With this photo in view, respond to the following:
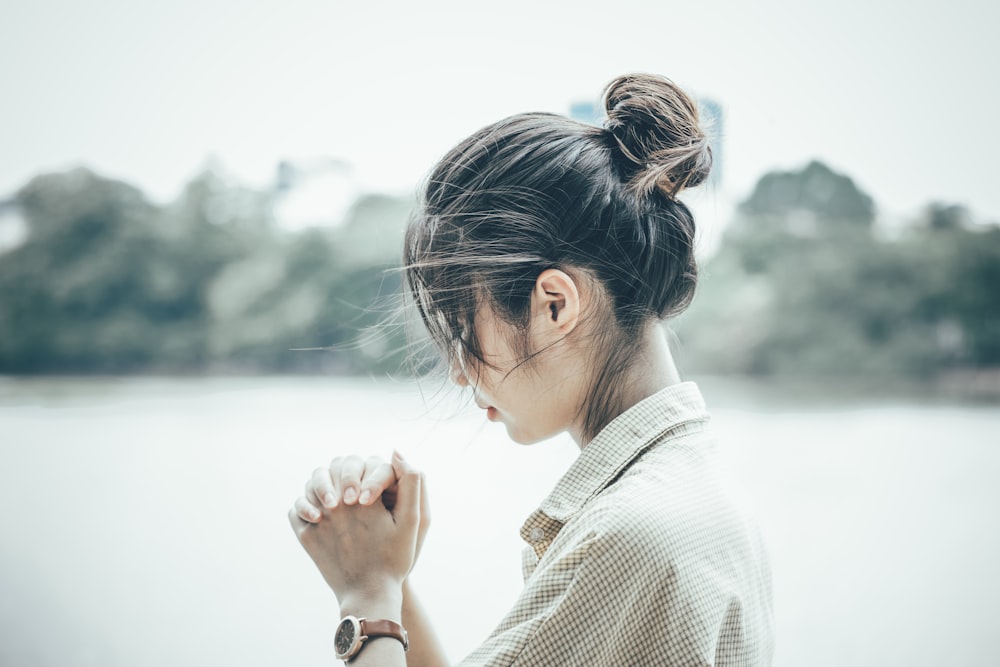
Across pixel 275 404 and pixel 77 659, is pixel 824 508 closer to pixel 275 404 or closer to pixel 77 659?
pixel 275 404

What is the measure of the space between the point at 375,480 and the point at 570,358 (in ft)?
0.66

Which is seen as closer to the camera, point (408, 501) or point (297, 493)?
point (408, 501)

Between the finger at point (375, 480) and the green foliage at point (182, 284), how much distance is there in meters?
0.55

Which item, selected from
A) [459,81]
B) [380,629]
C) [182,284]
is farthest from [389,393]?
[380,629]

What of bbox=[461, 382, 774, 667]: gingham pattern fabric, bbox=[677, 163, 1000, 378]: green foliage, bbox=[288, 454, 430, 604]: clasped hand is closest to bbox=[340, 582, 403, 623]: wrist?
bbox=[288, 454, 430, 604]: clasped hand

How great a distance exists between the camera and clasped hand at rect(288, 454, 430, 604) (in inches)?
25.5

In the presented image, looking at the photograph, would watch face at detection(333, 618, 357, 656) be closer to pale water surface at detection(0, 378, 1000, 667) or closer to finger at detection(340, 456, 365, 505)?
finger at detection(340, 456, 365, 505)

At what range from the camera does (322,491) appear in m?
0.68

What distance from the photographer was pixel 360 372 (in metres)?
1.31

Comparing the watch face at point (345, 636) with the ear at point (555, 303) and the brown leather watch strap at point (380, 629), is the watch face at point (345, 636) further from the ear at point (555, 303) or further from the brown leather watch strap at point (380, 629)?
the ear at point (555, 303)

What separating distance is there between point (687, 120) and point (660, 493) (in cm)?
30

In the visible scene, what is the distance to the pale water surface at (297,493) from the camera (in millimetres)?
1252

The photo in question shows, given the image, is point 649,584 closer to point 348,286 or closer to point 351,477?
point 351,477

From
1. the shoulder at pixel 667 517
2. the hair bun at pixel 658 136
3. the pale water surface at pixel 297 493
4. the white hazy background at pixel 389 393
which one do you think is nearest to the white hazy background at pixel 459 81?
the white hazy background at pixel 389 393
